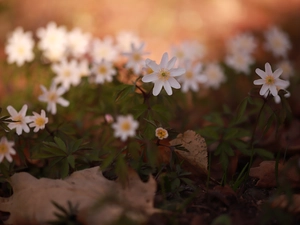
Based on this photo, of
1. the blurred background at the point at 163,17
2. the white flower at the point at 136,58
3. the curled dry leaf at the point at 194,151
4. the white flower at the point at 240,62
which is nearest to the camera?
the curled dry leaf at the point at 194,151

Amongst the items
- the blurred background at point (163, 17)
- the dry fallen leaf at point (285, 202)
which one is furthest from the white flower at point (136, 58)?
the blurred background at point (163, 17)

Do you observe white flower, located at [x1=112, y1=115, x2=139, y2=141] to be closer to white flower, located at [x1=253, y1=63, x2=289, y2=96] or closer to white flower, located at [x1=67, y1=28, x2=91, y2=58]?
white flower, located at [x1=253, y1=63, x2=289, y2=96]

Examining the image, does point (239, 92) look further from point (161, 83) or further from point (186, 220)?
point (186, 220)

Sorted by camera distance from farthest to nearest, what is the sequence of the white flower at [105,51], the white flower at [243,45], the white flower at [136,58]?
the white flower at [243,45] → the white flower at [105,51] → the white flower at [136,58]

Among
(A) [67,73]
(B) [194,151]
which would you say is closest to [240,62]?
(A) [67,73]

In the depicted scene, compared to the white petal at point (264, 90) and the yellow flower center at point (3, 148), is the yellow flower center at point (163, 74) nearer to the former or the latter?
the white petal at point (264, 90)
